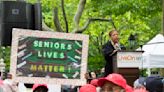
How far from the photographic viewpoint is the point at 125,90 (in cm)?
590

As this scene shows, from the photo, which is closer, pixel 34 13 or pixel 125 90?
pixel 125 90

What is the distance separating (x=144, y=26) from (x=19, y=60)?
79.8 ft

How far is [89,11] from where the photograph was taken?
2711 centimetres

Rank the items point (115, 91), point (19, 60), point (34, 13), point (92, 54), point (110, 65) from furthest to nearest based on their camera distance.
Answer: point (92, 54)
point (110, 65)
point (34, 13)
point (19, 60)
point (115, 91)

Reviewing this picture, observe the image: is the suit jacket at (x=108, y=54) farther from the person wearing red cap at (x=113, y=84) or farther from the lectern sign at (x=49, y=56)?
the person wearing red cap at (x=113, y=84)

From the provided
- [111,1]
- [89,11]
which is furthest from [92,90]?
[89,11]

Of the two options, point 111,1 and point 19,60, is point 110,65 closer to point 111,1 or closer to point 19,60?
point 19,60

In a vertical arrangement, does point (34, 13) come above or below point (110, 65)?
above

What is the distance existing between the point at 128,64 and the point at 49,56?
3.97 m

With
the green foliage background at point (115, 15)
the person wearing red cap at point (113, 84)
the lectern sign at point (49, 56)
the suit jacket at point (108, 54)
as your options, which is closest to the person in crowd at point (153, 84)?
the lectern sign at point (49, 56)

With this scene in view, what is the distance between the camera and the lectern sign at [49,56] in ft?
21.6

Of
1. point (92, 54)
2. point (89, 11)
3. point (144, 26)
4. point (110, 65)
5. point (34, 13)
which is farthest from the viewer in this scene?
point (92, 54)

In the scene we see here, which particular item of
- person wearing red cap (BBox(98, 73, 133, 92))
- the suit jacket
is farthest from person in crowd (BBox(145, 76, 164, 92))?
the suit jacket

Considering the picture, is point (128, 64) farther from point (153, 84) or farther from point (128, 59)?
point (153, 84)
